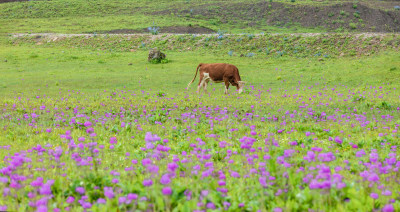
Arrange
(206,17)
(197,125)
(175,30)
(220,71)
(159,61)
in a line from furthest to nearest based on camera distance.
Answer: (206,17), (175,30), (159,61), (220,71), (197,125)

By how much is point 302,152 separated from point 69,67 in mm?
31071

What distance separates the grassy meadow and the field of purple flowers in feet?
0.10

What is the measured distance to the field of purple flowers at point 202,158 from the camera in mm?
4352

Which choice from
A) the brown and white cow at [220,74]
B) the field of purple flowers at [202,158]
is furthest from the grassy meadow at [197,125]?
the brown and white cow at [220,74]

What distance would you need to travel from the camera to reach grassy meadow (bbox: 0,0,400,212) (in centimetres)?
454

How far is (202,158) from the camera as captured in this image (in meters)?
5.05

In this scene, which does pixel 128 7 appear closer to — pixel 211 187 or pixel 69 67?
pixel 69 67

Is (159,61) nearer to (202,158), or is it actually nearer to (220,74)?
(220,74)

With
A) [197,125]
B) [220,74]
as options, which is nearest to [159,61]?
[220,74]

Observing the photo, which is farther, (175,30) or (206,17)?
(206,17)

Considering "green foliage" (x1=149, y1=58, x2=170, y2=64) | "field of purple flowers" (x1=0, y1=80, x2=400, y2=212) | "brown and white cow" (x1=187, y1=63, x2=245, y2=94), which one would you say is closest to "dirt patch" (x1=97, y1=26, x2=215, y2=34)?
"green foliage" (x1=149, y1=58, x2=170, y2=64)

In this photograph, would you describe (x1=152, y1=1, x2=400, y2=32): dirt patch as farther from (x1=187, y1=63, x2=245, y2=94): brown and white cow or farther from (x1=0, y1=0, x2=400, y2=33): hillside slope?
(x1=187, y1=63, x2=245, y2=94): brown and white cow

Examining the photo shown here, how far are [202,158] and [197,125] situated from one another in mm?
5784

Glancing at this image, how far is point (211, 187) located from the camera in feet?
16.3
